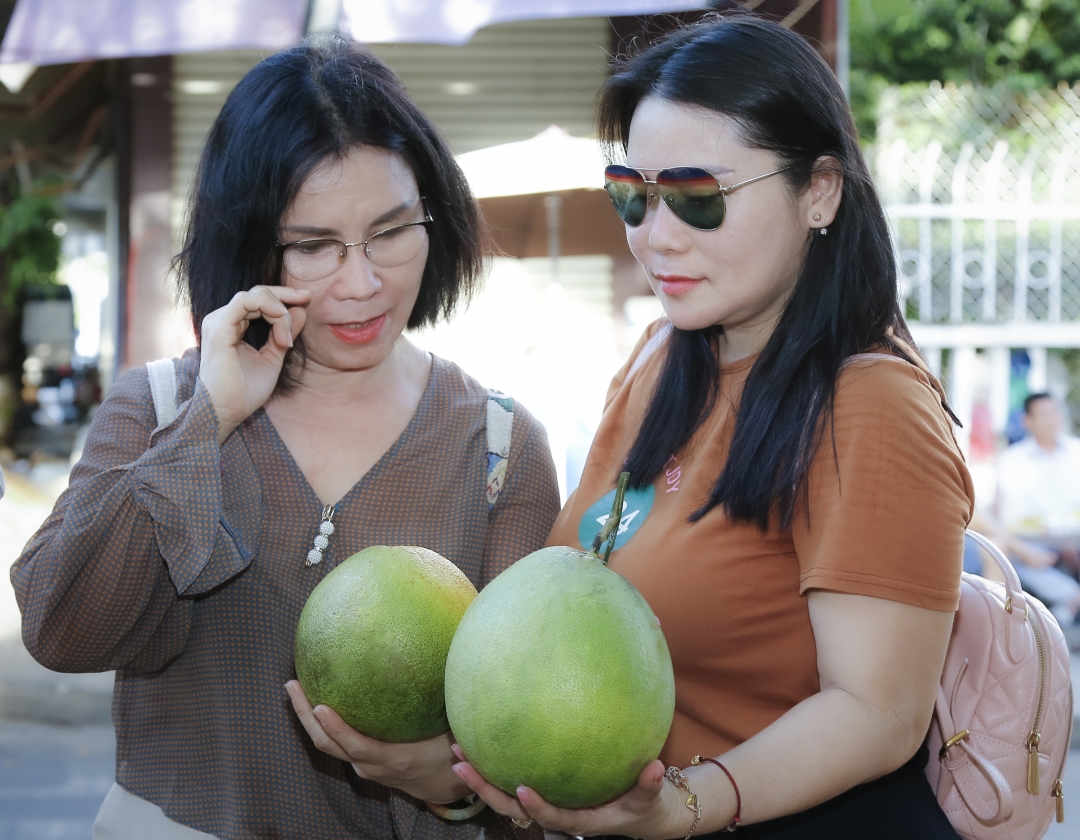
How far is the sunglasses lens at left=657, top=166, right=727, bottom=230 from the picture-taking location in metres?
1.67

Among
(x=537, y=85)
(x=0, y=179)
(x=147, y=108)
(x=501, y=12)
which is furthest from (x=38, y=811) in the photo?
(x=0, y=179)

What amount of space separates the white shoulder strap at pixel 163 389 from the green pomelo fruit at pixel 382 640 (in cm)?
55

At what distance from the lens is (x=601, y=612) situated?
4.17 feet

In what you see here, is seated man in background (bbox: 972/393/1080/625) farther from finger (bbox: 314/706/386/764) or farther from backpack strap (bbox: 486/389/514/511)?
finger (bbox: 314/706/386/764)

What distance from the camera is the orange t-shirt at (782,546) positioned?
1476 millimetres

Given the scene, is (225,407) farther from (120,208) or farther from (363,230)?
(120,208)

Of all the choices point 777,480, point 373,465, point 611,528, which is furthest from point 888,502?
point 373,465

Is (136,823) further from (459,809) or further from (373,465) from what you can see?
(373,465)

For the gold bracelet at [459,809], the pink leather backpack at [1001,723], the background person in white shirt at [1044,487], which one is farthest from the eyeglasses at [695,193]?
the background person in white shirt at [1044,487]

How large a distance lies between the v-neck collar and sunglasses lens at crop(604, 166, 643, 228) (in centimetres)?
58

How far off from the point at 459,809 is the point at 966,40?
42.8 ft

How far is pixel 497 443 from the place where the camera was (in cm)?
207

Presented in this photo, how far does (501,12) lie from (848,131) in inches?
153

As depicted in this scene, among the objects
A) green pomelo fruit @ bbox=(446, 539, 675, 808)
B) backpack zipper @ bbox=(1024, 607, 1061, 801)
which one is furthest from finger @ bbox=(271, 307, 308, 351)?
backpack zipper @ bbox=(1024, 607, 1061, 801)
